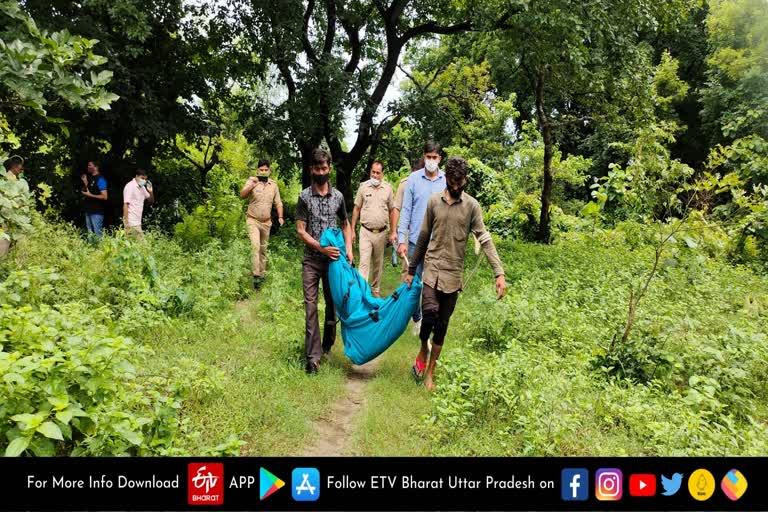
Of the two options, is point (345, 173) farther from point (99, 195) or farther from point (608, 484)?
point (608, 484)

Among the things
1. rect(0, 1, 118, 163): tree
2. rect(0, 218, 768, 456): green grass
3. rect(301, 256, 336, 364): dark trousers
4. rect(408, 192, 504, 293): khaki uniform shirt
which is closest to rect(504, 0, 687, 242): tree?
rect(0, 218, 768, 456): green grass

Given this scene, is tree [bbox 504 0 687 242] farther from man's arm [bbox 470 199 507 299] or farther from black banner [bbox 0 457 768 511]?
black banner [bbox 0 457 768 511]

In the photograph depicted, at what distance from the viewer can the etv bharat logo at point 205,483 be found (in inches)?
114

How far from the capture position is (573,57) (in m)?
9.88

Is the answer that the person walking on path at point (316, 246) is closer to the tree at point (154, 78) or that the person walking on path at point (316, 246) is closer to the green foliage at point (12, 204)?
the green foliage at point (12, 204)

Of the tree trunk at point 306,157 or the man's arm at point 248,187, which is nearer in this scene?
the man's arm at point 248,187

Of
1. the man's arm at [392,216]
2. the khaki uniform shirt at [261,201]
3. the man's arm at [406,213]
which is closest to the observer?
the man's arm at [406,213]

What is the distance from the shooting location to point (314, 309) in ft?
18.4

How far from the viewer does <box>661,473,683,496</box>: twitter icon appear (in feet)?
9.98

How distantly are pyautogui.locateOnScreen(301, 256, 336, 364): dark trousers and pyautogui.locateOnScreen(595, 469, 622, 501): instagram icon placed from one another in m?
3.14

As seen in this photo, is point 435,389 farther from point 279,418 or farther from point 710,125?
point 710,125

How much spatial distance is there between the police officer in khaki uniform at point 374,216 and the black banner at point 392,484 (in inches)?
183

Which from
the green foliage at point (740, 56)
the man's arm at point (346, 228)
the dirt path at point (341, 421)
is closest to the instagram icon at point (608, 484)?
the dirt path at point (341, 421)

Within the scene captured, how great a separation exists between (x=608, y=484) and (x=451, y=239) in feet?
8.50
